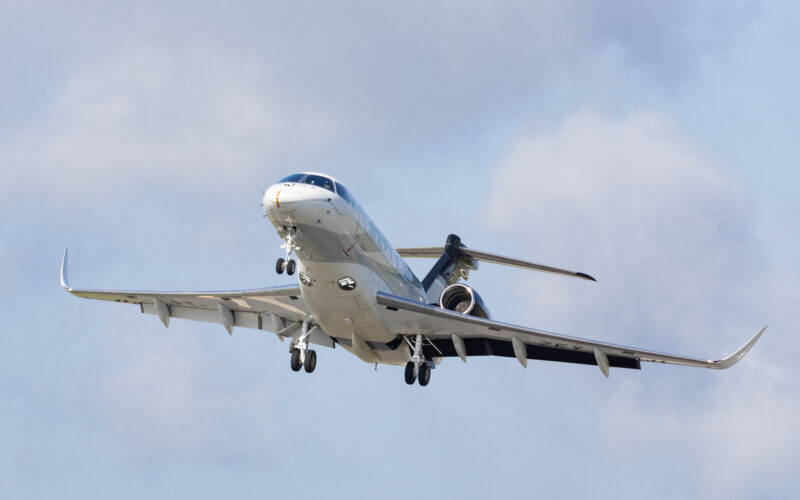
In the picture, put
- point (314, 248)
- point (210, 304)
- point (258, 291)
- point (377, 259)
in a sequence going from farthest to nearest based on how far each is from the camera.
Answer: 1. point (210, 304)
2. point (258, 291)
3. point (377, 259)
4. point (314, 248)

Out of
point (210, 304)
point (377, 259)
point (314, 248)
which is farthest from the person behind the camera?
point (210, 304)

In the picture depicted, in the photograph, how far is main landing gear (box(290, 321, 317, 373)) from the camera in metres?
33.8

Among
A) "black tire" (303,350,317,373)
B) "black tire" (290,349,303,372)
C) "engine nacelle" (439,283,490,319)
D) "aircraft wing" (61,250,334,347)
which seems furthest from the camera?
"engine nacelle" (439,283,490,319)

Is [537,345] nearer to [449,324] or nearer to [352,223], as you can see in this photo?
[449,324]

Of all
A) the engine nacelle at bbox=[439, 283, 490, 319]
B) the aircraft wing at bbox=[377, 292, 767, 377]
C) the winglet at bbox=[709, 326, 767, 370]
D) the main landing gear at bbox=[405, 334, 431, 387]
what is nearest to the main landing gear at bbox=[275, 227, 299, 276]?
the aircraft wing at bbox=[377, 292, 767, 377]

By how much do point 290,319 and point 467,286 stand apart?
18.8 feet

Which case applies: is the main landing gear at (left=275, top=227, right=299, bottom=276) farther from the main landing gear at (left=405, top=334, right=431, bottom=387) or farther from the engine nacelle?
the engine nacelle

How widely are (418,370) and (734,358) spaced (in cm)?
889

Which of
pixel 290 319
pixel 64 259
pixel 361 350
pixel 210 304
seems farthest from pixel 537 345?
pixel 64 259

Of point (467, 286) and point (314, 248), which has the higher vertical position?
point (467, 286)

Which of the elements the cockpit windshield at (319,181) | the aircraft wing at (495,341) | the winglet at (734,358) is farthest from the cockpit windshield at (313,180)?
the winglet at (734,358)

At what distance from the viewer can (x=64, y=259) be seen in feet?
128

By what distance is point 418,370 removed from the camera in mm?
34156

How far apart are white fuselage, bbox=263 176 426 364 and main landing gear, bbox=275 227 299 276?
0.29 feet
